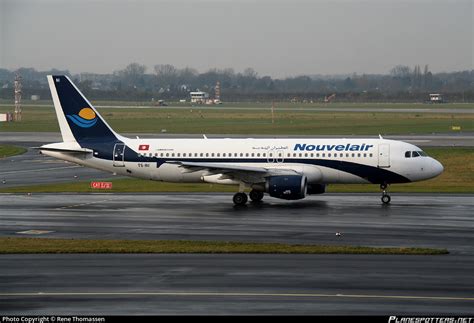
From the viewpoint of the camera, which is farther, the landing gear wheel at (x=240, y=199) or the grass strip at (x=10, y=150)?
the grass strip at (x=10, y=150)

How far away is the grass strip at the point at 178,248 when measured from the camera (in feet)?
103

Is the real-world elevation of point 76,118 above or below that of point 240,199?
above

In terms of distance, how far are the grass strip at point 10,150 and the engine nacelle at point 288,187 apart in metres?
43.2

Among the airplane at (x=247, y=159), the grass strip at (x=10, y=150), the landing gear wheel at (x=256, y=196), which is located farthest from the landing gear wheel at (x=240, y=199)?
the grass strip at (x=10, y=150)

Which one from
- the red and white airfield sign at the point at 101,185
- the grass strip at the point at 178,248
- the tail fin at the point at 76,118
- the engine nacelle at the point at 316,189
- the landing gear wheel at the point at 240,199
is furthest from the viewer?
the red and white airfield sign at the point at 101,185

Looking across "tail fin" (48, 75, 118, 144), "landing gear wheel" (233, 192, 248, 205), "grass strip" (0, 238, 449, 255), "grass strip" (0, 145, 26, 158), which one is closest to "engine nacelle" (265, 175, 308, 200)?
"landing gear wheel" (233, 192, 248, 205)

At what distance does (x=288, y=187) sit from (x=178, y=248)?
45.6ft

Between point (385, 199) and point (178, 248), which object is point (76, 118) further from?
point (178, 248)

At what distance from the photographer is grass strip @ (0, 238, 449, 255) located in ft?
103

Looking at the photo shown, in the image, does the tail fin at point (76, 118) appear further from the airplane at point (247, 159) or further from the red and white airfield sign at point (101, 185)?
the red and white airfield sign at point (101, 185)

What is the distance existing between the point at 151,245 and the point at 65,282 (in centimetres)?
745

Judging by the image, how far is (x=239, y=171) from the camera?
46.5 m

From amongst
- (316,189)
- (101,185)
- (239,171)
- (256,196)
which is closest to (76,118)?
(101,185)

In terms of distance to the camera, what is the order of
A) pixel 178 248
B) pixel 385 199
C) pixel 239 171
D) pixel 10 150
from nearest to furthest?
1. pixel 178 248
2. pixel 239 171
3. pixel 385 199
4. pixel 10 150
